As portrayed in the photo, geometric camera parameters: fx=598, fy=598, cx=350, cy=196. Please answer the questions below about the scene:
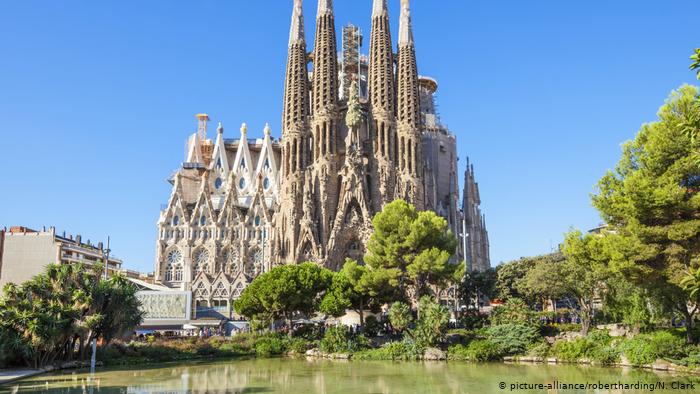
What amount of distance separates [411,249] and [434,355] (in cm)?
769

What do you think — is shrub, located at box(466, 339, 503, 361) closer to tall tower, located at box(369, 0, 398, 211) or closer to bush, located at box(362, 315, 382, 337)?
bush, located at box(362, 315, 382, 337)

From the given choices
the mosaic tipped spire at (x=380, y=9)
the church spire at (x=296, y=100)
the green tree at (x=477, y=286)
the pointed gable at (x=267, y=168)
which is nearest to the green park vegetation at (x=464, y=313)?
the green tree at (x=477, y=286)

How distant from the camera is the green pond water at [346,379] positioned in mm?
20625

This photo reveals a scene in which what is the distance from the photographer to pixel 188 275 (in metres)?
64.6

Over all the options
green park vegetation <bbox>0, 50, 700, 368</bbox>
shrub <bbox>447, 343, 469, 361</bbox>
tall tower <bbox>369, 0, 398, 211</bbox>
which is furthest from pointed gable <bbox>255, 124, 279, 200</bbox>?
shrub <bbox>447, 343, 469, 361</bbox>

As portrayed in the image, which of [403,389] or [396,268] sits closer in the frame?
[403,389]

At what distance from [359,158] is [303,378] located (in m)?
39.1

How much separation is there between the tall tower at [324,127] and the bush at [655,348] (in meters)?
35.4

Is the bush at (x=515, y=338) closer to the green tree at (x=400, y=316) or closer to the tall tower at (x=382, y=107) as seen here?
the green tree at (x=400, y=316)

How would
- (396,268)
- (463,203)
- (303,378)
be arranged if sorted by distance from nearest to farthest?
(303,378) → (396,268) → (463,203)

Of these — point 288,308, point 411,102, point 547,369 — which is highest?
point 411,102

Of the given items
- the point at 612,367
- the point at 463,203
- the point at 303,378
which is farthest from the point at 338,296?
the point at 463,203

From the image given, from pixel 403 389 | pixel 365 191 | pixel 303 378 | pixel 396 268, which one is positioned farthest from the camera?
pixel 365 191

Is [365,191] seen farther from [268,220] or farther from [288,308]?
[288,308]
